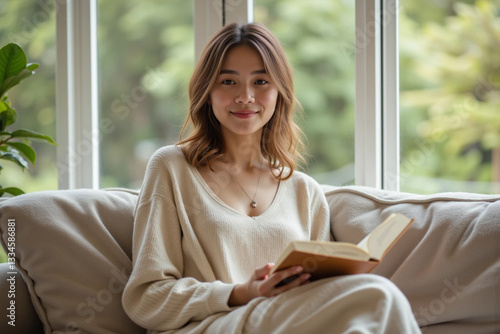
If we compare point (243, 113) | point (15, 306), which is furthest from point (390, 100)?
point (15, 306)

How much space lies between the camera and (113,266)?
169 centimetres

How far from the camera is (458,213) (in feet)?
5.42

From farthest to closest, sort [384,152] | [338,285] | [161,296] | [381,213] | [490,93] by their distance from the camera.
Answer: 1. [384,152]
2. [490,93]
3. [381,213]
4. [161,296]
5. [338,285]

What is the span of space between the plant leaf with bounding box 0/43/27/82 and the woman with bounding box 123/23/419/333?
659 millimetres

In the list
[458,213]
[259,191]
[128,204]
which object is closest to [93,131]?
[128,204]

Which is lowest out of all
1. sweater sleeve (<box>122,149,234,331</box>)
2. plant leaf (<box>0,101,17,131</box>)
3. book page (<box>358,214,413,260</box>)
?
sweater sleeve (<box>122,149,234,331</box>)

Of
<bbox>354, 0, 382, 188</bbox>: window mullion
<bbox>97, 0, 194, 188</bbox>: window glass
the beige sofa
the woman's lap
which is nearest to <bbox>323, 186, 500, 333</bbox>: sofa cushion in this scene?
the beige sofa

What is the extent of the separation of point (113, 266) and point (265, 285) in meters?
0.55

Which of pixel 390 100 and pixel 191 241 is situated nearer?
pixel 191 241

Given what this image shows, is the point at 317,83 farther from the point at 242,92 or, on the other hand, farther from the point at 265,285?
the point at 265,285

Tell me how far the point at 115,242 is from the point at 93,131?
104cm

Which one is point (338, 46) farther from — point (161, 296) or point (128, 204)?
point (161, 296)

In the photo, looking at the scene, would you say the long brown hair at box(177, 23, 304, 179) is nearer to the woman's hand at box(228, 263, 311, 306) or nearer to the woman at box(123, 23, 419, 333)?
the woman at box(123, 23, 419, 333)

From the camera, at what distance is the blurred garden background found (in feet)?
7.27
